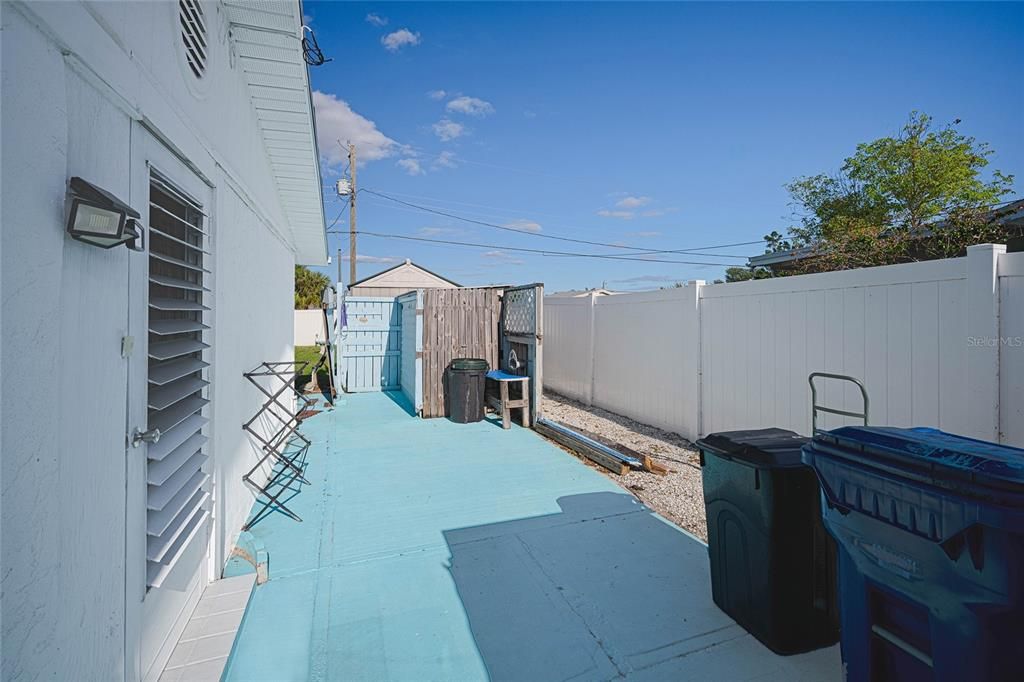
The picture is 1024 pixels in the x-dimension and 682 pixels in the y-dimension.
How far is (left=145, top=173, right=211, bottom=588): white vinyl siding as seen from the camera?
204 cm

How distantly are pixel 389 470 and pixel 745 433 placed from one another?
4.03 m

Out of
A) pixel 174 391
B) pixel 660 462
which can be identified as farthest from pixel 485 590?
pixel 660 462

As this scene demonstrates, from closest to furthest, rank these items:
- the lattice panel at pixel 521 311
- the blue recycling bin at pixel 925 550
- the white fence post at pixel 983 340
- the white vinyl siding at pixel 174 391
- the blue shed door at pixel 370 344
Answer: the blue recycling bin at pixel 925 550, the white vinyl siding at pixel 174 391, the white fence post at pixel 983 340, the lattice panel at pixel 521 311, the blue shed door at pixel 370 344

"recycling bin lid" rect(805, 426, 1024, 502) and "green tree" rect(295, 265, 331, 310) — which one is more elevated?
"green tree" rect(295, 265, 331, 310)

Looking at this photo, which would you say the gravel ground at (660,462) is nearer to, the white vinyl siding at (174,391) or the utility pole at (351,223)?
the white vinyl siding at (174,391)

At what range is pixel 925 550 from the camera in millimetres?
1518

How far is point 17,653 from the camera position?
1.13m

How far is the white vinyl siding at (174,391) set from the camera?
2035 mm

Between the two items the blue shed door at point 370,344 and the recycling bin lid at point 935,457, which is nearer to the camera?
the recycling bin lid at point 935,457

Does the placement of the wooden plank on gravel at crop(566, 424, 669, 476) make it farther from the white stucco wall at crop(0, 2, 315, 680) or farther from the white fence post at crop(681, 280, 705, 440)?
the white stucco wall at crop(0, 2, 315, 680)

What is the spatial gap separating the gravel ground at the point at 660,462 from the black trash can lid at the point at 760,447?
134cm

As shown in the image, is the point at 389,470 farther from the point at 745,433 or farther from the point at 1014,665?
the point at 1014,665

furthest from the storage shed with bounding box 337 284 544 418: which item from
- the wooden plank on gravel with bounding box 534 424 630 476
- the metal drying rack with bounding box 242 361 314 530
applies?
the metal drying rack with bounding box 242 361 314 530

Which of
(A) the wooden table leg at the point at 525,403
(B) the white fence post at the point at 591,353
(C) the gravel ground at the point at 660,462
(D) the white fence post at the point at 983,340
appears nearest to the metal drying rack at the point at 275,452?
(A) the wooden table leg at the point at 525,403
